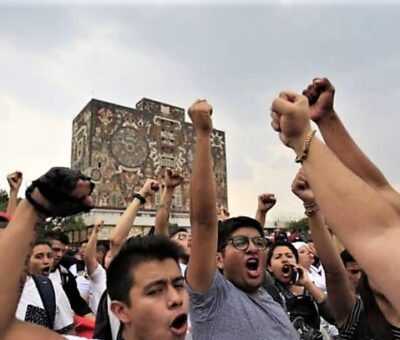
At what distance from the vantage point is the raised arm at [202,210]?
191 centimetres

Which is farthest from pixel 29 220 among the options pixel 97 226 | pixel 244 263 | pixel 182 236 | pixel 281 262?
pixel 97 226

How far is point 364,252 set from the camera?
1.05 m

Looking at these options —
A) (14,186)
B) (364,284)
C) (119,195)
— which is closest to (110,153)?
(119,195)

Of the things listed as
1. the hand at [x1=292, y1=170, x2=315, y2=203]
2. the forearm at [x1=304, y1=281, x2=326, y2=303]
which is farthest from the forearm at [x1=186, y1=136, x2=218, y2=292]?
the forearm at [x1=304, y1=281, x2=326, y2=303]

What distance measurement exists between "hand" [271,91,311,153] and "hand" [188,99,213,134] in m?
0.84

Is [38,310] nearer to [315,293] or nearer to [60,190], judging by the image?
[60,190]

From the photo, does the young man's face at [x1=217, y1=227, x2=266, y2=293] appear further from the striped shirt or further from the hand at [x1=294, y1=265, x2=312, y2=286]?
the hand at [x1=294, y1=265, x2=312, y2=286]

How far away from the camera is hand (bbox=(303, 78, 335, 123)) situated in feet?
4.74

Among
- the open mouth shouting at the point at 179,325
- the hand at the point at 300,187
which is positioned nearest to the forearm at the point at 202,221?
the open mouth shouting at the point at 179,325

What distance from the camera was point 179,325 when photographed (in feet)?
5.29

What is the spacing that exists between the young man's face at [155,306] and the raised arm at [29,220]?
0.33 m

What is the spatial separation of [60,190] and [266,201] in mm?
2321

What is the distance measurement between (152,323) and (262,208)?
6.57ft

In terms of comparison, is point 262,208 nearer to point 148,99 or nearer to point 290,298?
point 290,298
